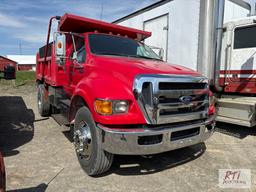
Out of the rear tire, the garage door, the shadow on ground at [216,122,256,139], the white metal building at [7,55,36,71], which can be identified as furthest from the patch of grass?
the white metal building at [7,55,36,71]

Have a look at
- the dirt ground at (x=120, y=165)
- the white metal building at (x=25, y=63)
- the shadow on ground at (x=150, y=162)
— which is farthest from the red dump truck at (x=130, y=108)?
the white metal building at (x=25, y=63)

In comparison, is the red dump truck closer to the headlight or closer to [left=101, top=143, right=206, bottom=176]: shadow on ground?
the headlight

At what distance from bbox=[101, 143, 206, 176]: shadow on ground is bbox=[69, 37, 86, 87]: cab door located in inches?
61.6

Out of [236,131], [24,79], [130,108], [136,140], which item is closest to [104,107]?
[130,108]

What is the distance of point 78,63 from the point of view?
4586 millimetres

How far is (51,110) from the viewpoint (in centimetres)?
764

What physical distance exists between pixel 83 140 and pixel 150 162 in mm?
1249

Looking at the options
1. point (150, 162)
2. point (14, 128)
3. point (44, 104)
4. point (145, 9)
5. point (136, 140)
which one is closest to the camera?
point (136, 140)

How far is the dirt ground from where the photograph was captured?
351 cm

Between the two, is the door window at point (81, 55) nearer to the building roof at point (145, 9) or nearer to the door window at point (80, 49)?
the door window at point (80, 49)

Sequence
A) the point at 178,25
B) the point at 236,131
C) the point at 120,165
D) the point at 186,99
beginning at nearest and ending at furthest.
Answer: the point at 186,99, the point at 120,165, the point at 236,131, the point at 178,25

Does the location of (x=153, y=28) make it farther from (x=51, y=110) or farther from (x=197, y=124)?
(x=197, y=124)

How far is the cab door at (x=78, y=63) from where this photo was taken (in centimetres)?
448

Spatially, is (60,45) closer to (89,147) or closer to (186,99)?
(89,147)
